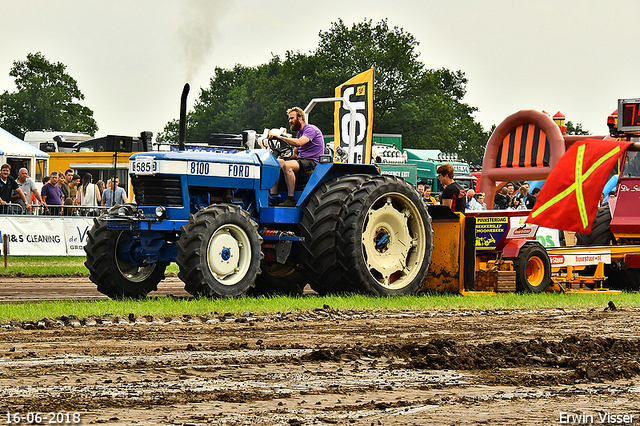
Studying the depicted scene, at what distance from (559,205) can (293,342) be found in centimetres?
623

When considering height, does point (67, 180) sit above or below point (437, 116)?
below

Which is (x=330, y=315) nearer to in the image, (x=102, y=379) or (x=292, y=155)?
(x=292, y=155)

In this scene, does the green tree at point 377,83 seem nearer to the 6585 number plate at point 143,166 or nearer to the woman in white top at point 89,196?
the woman in white top at point 89,196

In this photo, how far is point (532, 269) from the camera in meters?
13.3

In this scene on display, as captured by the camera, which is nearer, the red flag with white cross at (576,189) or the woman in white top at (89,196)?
the red flag with white cross at (576,189)

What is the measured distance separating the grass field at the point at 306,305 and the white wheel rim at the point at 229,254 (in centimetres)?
35

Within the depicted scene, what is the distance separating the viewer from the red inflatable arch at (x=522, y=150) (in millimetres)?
14430

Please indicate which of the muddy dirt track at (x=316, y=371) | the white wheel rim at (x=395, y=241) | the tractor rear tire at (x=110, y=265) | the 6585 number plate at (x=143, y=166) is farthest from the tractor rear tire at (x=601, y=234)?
the 6585 number plate at (x=143, y=166)

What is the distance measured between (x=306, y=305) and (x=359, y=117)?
35.0 ft

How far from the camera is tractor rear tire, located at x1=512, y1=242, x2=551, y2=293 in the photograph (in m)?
12.9

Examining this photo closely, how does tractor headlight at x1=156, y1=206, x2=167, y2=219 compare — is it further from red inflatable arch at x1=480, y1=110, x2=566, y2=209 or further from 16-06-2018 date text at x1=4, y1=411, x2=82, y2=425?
red inflatable arch at x1=480, y1=110, x2=566, y2=209

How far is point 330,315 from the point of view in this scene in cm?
942

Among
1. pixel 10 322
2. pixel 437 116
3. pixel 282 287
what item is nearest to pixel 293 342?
pixel 10 322

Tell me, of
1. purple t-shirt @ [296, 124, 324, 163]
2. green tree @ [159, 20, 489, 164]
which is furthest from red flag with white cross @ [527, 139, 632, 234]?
green tree @ [159, 20, 489, 164]
